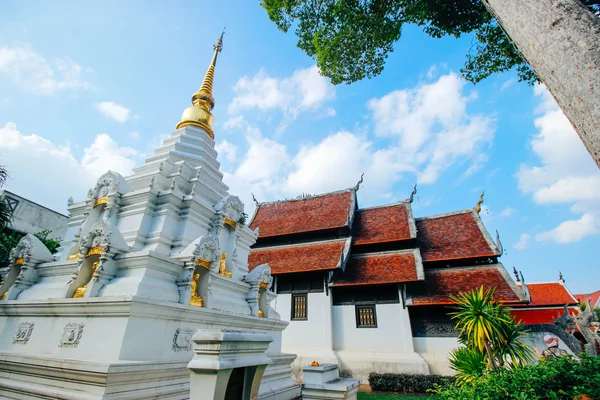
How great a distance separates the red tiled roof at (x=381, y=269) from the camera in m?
11.8

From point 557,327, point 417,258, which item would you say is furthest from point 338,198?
point 557,327

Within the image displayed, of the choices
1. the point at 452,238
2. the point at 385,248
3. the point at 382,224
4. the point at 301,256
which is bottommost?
the point at 301,256

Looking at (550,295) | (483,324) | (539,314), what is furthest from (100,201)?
(550,295)

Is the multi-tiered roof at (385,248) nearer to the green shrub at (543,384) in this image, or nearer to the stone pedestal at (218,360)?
the green shrub at (543,384)

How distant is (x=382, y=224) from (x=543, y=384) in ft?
38.3

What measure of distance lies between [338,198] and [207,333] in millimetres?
14893

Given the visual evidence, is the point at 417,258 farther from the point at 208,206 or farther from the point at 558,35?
the point at 558,35

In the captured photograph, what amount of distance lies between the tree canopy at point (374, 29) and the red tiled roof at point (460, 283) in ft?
24.1

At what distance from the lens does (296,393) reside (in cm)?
643

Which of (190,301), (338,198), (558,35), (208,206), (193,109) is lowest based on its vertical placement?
(190,301)

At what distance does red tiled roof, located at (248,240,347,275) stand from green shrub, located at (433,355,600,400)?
8.72m

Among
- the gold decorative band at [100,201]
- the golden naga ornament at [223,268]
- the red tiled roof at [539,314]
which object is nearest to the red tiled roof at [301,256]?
the golden naga ornament at [223,268]

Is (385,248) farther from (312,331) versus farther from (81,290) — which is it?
(81,290)

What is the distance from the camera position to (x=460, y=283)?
1158cm
